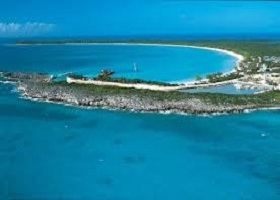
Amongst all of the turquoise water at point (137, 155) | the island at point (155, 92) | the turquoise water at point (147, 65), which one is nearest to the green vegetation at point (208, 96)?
the island at point (155, 92)

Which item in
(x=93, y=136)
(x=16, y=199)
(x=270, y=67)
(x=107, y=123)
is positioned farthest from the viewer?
(x=270, y=67)

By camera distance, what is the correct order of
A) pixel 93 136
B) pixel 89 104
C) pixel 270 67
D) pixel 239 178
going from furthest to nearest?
1. pixel 270 67
2. pixel 89 104
3. pixel 93 136
4. pixel 239 178

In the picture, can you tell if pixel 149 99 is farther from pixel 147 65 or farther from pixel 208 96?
pixel 147 65

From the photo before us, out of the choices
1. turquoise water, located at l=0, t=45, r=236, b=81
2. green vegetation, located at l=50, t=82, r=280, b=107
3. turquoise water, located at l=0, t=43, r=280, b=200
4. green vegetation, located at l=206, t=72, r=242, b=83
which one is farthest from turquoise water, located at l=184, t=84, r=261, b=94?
turquoise water, located at l=0, t=43, r=280, b=200

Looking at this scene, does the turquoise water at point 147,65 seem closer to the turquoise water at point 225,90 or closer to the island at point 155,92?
the island at point 155,92

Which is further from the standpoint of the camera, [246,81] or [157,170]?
[246,81]

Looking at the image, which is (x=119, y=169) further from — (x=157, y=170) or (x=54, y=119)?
(x=54, y=119)

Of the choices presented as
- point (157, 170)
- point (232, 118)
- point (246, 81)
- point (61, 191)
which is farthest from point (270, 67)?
point (61, 191)
